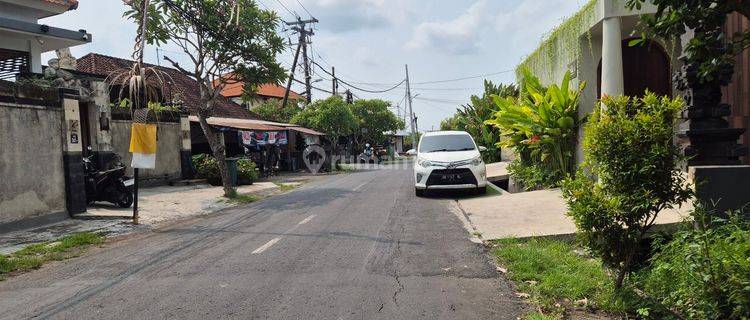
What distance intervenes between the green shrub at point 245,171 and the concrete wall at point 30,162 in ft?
30.3

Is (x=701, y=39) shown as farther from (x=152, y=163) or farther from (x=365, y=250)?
(x=152, y=163)

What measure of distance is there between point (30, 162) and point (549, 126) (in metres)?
10.6

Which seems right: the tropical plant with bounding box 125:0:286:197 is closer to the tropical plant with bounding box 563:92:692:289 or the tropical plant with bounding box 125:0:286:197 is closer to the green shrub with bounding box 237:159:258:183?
the green shrub with bounding box 237:159:258:183

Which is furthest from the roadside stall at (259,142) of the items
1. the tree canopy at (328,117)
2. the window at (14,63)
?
the window at (14,63)

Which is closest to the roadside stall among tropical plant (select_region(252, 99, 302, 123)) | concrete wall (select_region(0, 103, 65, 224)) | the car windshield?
tropical plant (select_region(252, 99, 302, 123))

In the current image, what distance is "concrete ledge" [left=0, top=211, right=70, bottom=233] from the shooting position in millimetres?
9281

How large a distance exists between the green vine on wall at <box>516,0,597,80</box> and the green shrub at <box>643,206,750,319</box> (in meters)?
7.35

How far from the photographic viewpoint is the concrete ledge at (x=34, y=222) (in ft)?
30.5

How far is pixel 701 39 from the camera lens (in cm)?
364

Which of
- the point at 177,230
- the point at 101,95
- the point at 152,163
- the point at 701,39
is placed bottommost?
the point at 177,230

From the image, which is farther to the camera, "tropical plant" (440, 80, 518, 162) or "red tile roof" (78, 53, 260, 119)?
"red tile roof" (78, 53, 260, 119)

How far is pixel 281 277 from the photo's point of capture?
5.43 meters

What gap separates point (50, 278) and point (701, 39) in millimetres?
6952

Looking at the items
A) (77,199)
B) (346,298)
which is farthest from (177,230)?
(346,298)
